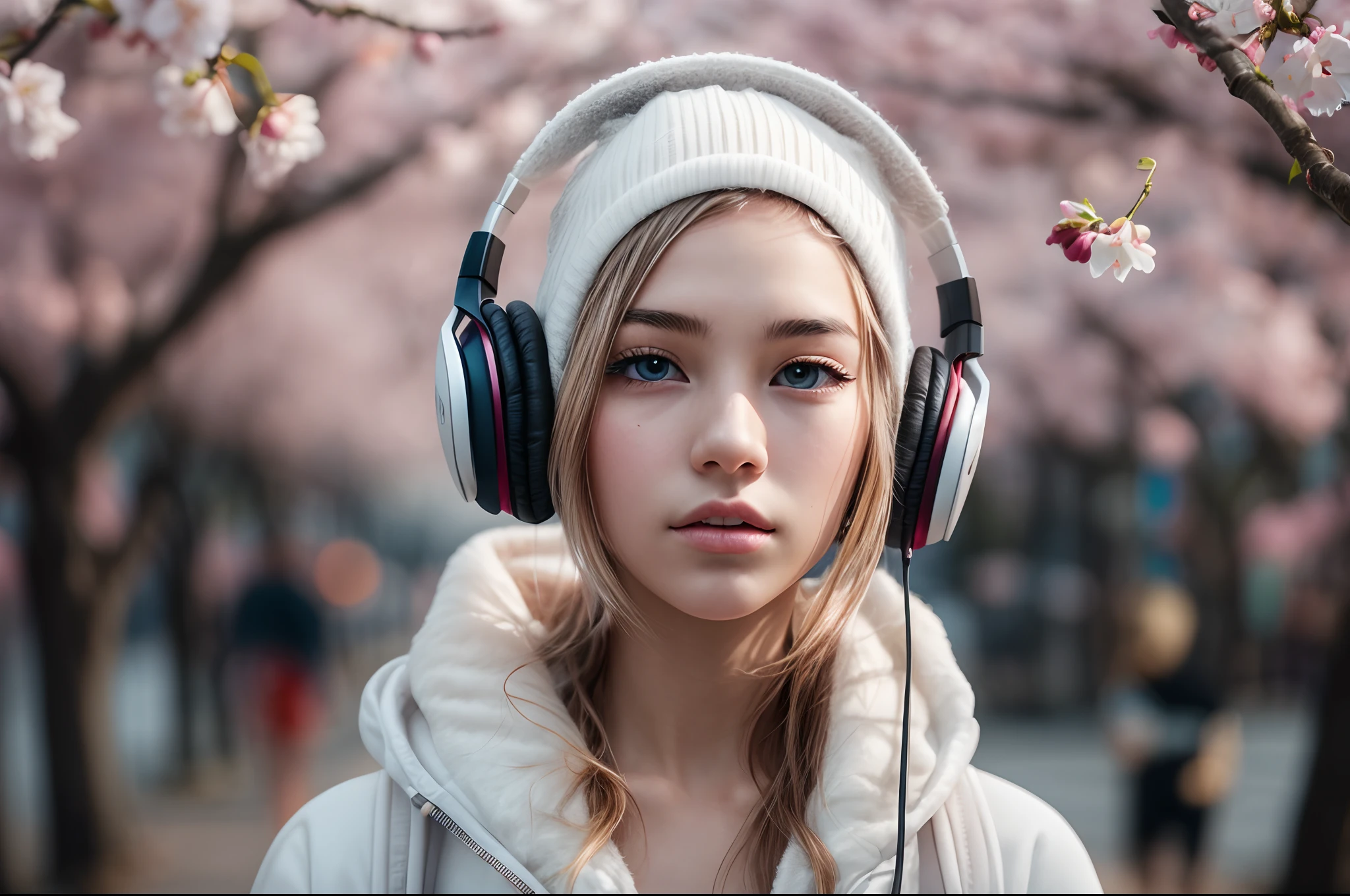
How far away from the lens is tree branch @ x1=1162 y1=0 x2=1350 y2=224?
4.29 ft

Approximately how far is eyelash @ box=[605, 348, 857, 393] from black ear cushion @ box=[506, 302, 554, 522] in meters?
0.10

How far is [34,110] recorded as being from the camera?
5.89ft

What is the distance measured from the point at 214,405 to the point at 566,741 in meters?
10.4

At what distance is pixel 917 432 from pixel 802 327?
0.25m

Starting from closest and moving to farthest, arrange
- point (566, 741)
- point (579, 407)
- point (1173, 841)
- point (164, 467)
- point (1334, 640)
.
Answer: point (579, 407), point (566, 741), point (1334, 640), point (1173, 841), point (164, 467)

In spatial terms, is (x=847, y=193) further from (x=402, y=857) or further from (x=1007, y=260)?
(x=1007, y=260)

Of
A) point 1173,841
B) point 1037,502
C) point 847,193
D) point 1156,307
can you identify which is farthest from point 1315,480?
point 847,193

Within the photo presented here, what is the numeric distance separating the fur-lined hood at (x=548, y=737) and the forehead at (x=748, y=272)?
0.60 meters

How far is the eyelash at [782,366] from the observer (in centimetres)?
167

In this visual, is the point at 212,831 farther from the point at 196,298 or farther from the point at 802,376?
the point at 802,376

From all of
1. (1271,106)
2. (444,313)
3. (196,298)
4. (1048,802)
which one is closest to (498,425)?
(1271,106)

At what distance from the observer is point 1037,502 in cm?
1647

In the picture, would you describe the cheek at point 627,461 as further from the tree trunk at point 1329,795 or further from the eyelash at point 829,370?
the tree trunk at point 1329,795

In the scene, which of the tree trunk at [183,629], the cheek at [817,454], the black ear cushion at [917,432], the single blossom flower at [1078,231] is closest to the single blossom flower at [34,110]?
the cheek at [817,454]
